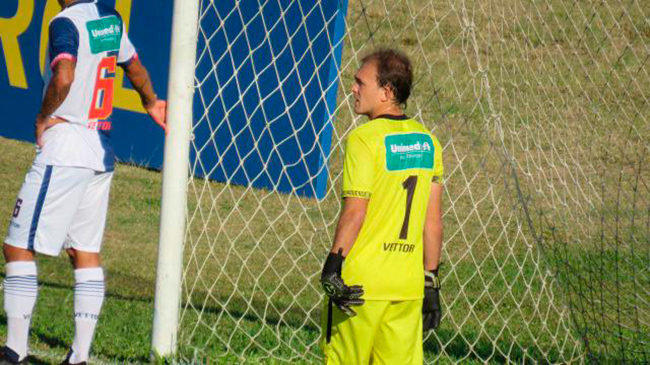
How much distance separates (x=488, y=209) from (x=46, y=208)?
6.58 metres

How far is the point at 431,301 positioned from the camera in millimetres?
4344

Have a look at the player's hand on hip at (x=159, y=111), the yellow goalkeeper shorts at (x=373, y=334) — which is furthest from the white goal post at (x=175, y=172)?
the yellow goalkeeper shorts at (x=373, y=334)

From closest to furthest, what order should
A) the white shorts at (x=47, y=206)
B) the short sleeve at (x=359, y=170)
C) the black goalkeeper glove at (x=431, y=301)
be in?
the short sleeve at (x=359, y=170), the black goalkeeper glove at (x=431, y=301), the white shorts at (x=47, y=206)

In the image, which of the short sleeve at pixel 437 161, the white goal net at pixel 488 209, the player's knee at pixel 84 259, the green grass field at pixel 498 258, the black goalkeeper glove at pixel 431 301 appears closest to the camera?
the short sleeve at pixel 437 161

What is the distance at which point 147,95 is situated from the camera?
4996 mm

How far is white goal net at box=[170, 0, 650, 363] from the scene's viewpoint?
598 centimetres

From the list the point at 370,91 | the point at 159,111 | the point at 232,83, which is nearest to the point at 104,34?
the point at 159,111

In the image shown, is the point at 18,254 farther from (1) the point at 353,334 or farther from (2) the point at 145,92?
(1) the point at 353,334

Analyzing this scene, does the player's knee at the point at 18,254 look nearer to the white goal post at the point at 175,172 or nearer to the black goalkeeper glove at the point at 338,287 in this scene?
the white goal post at the point at 175,172

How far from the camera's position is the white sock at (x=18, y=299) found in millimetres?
4727

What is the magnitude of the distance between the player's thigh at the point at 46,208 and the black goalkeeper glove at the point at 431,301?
1521 mm

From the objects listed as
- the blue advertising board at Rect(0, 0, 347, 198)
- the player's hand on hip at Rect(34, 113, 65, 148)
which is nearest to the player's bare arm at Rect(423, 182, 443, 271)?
the player's hand on hip at Rect(34, 113, 65, 148)

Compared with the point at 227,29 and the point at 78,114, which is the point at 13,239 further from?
the point at 227,29

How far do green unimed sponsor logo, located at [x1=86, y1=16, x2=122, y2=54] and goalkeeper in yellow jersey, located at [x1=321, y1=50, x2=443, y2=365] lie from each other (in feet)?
4.05
